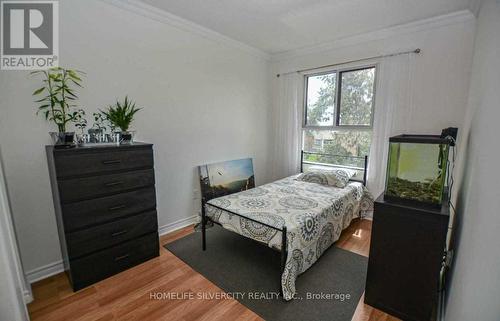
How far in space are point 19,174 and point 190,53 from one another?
2.21m

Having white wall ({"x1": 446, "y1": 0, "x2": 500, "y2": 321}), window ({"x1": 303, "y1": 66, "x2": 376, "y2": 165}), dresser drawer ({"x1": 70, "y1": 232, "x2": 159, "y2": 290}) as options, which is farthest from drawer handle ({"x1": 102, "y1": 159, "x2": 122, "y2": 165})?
window ({"x1": 303, "y1": 66, "x2": 376, "y2": 165})

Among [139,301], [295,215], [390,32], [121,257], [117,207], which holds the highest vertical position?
[390,32]

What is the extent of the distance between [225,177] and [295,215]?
1.68 m

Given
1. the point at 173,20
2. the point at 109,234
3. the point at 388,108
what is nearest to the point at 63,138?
the point at 109,234

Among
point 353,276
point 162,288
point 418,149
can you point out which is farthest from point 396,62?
point 162,288

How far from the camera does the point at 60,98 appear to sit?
6.79 feet

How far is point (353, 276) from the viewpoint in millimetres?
2133

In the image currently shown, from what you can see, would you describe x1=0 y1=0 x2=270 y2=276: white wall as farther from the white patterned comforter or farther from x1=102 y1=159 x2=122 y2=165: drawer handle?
the white patterned comforter

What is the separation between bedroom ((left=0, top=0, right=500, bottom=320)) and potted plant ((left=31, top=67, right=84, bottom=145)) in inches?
1.8

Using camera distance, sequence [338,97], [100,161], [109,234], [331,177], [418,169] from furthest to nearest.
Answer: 1. [338,97]
2. [331,177]
3. [109,234]
4. [100,161]
5. [418,169]

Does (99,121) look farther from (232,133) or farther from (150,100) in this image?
(232,133)

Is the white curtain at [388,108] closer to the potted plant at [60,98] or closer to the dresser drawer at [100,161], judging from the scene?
the dresser drawer at [100,161]

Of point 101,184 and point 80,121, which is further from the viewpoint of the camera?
point 80,121

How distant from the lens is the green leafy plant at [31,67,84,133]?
6.33 ft
